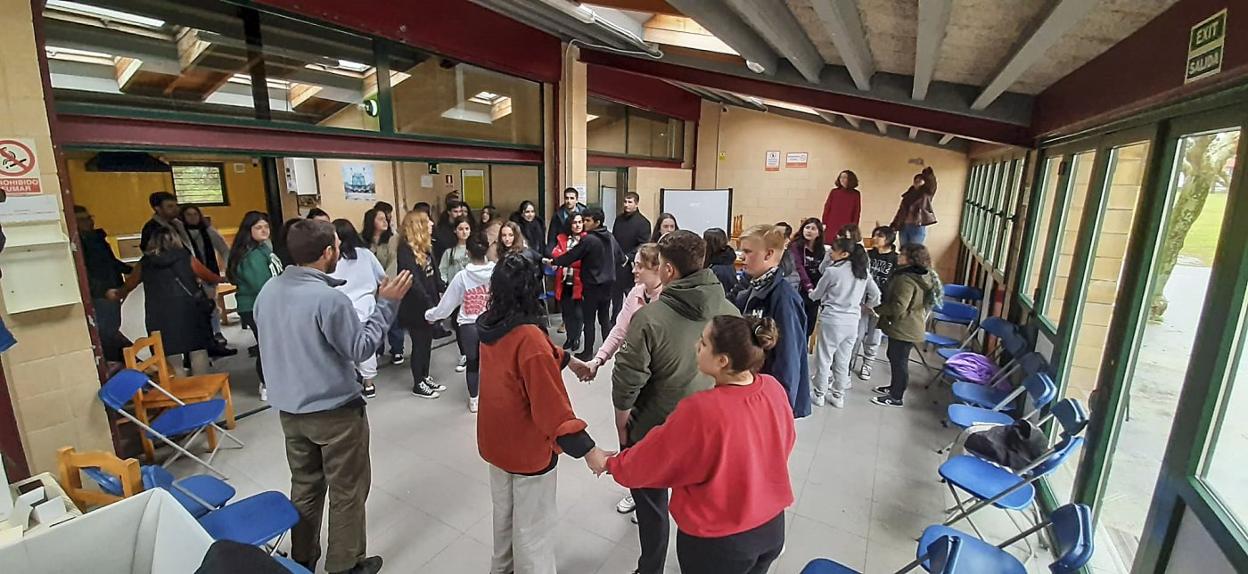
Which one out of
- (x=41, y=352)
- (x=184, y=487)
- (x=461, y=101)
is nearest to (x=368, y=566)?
(x=184, y=487)

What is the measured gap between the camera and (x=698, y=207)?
907 cm

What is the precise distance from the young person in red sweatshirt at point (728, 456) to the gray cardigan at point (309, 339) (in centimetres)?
114

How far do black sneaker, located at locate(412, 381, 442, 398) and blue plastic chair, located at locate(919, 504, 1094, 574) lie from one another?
3483 mm

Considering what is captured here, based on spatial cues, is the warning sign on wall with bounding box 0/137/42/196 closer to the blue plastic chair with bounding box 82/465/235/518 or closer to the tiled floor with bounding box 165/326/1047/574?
the blue plastic chair with bounding box 82/465/235/518

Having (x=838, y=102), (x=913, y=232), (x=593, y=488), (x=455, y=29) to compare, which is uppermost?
(x=455, y=29)

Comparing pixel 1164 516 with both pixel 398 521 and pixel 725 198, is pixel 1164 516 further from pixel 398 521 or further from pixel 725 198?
pixel 725 198

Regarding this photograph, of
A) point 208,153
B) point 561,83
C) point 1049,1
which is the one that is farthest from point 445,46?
point 1049,1

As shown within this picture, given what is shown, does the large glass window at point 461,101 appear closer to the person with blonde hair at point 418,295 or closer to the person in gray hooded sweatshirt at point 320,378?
the person with blonde hair at point 418,295

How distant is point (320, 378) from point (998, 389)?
13.7 ft

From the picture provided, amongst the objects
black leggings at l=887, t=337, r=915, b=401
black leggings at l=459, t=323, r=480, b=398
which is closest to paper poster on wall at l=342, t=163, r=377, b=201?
black leggings at l=459, t=323, r=480, b=398

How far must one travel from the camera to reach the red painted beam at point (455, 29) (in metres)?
4.04

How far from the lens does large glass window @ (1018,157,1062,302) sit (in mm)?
4166

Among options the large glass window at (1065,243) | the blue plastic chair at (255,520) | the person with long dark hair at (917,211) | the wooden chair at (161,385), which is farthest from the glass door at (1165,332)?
the wooden chair at (161,385)

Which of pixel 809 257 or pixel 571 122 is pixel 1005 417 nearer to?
pixel 809 257
